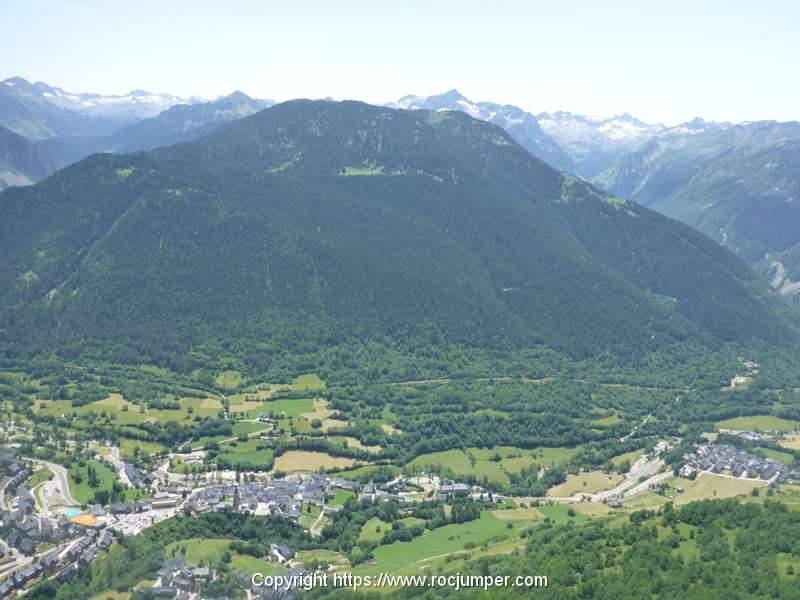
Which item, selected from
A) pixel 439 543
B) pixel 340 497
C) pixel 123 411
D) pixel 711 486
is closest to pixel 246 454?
pixel 340 497

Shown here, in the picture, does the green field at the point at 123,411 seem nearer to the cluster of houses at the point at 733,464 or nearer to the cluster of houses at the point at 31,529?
the cluster of houses at the point at 31,529

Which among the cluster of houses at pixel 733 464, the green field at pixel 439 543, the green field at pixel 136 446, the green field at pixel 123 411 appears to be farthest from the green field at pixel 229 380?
the cluster of houses at pixel 733 464

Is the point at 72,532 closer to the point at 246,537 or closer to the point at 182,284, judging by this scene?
the point at 246,537

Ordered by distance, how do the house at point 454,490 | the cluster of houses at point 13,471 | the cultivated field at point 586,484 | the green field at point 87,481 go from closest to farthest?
1. the green field at point 87,481
2. the cluster of houses at point 13,471
3. the house at point 454,490
4. the cultivated field at point 586,484

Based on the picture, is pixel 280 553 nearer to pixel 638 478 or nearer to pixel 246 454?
pixel 246 454

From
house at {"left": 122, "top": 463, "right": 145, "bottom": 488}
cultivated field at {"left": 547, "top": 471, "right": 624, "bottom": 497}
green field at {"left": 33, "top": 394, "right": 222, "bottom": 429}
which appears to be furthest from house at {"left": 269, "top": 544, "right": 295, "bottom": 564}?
green field at {"left": 33, "top": 394, "right": 222, "bottom": 429}

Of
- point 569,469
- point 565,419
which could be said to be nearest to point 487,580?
point 569,469

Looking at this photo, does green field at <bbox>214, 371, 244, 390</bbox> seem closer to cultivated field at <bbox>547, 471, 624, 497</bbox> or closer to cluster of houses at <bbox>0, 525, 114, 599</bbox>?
cultivated field at <bbox>547, 471, 624, 497</bbox>
